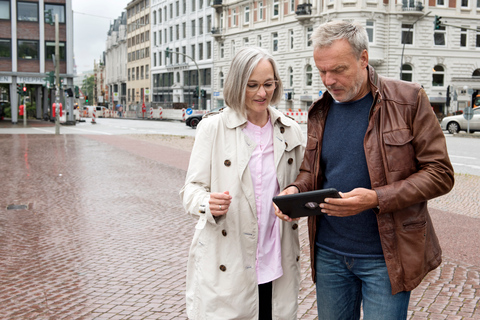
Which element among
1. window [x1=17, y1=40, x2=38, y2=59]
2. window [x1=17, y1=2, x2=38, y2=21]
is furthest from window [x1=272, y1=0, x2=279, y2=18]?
window [x1=17, y1=40, x2=38, y2=59]

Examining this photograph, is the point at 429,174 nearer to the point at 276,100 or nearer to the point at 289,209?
the point at 289,209

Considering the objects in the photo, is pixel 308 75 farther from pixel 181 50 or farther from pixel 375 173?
pixel 375 173

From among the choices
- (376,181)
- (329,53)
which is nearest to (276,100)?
(329,53)

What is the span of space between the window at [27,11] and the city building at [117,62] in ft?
175

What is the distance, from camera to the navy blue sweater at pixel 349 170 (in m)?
2.28

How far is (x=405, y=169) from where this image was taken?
2.19 meters

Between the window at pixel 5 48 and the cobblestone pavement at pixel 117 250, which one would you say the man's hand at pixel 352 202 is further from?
the window at pixel 5 48

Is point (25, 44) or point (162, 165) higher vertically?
point (25, 44)

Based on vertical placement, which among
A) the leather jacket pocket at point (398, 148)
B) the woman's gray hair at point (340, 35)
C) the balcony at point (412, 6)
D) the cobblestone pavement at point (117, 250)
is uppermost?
the balcony at point (412, 6)

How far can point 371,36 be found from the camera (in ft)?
139

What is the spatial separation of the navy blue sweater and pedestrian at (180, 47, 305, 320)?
251 millimetres

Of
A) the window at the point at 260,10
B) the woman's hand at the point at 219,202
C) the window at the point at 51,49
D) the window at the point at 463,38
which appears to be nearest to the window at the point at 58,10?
the window at the point at 51,49

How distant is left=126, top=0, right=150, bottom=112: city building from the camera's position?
276ft

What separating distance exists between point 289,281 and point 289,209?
51 cm
